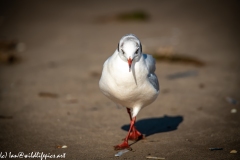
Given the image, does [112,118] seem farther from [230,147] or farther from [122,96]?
[230,147]

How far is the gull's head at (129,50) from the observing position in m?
4.16

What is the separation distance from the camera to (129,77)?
4305 mm

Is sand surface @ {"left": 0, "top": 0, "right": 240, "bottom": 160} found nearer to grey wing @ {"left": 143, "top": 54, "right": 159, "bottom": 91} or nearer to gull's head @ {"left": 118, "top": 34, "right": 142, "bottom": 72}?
grey wing @ {"left": 143, "top": 54, "right": 159, "bottom": 91}

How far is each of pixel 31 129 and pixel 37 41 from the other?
→ 7.88m

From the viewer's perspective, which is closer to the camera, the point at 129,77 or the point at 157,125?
the point at 129,77

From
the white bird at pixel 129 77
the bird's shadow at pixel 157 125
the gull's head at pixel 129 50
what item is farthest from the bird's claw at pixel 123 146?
the gull's head at pixel 129 50

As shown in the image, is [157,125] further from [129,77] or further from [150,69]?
[129,77]

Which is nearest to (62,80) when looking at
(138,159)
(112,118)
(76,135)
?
(112,118)

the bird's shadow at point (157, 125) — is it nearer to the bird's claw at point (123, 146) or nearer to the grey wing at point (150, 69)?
the bird's claw at point (123, 146)

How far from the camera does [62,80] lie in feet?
27.2

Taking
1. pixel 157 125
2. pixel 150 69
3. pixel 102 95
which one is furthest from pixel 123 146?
pixel 102 95

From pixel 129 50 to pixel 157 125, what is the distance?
1965 millimetres

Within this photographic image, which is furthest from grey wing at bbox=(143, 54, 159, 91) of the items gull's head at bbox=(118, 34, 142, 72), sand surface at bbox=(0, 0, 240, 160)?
sand surface at bbox=(0, 0, 240, 160)

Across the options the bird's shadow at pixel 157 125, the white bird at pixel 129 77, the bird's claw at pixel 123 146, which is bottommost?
the bird's claw at pixel 123 146
